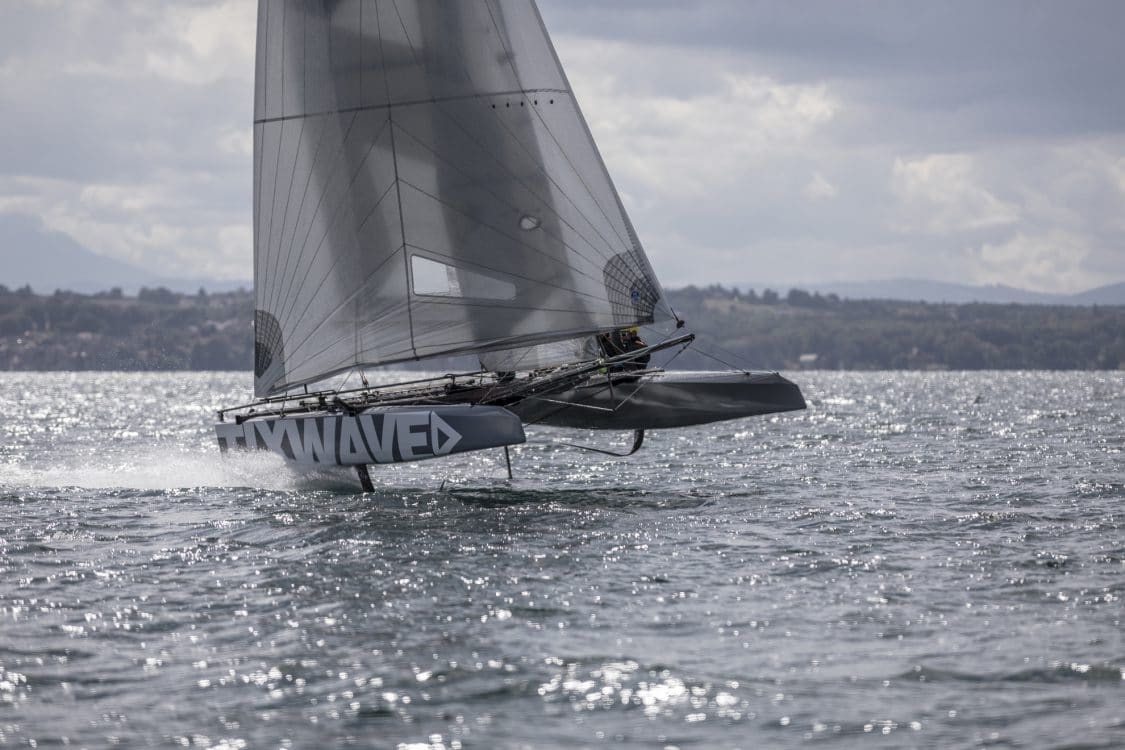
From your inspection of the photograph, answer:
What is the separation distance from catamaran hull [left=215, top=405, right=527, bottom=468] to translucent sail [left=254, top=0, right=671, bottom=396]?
3.66 feet

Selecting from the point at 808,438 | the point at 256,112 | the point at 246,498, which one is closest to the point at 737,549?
the point at 246,498

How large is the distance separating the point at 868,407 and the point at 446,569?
170ft

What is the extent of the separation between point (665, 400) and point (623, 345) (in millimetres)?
1188

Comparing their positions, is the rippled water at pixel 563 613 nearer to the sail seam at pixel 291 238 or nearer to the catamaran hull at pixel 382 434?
the catamaran hull at pixel 382 434

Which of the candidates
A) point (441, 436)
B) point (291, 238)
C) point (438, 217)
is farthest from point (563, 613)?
point (291, 238)

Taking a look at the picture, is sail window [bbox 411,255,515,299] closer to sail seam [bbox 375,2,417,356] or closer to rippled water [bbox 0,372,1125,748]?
sail seam [bbox 375,2,417,356]

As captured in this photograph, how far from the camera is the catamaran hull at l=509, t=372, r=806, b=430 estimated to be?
2028 cm

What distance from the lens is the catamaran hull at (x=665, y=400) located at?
66.5 feet

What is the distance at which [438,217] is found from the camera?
64.8 ft

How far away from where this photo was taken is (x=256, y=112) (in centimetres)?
2083

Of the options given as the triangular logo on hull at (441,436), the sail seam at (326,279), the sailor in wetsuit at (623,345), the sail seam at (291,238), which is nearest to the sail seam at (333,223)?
the sail seam at (326,279)

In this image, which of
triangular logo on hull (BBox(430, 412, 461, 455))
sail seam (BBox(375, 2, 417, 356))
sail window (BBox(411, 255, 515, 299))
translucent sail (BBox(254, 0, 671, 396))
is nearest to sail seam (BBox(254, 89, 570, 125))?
translucent sail (BBox(254, 0, 671, 396))

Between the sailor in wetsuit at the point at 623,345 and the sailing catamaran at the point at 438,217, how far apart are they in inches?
12.8

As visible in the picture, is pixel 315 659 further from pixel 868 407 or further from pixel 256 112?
pixel 868 407
